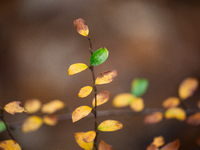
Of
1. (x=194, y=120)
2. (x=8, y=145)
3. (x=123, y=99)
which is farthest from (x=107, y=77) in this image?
(x=194, y=120)

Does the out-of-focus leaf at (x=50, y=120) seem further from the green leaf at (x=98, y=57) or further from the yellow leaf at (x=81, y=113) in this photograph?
the green leaf at (x=98, y=57)

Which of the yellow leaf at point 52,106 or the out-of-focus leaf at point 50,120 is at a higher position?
the yellow leaf at point 52,106

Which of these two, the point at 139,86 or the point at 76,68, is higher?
the point at 76,68

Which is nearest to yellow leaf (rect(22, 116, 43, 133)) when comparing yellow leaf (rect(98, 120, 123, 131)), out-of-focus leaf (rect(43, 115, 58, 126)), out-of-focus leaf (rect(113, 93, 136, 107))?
out-of-focus leaf (rect(43, 115, 58, 126))

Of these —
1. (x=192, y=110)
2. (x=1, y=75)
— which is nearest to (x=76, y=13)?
(x=1, y=75)

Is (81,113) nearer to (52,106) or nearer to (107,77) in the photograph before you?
(107,77)

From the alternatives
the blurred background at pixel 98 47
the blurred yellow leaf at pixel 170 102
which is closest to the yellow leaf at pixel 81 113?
the blurred background at pixel 98 47
